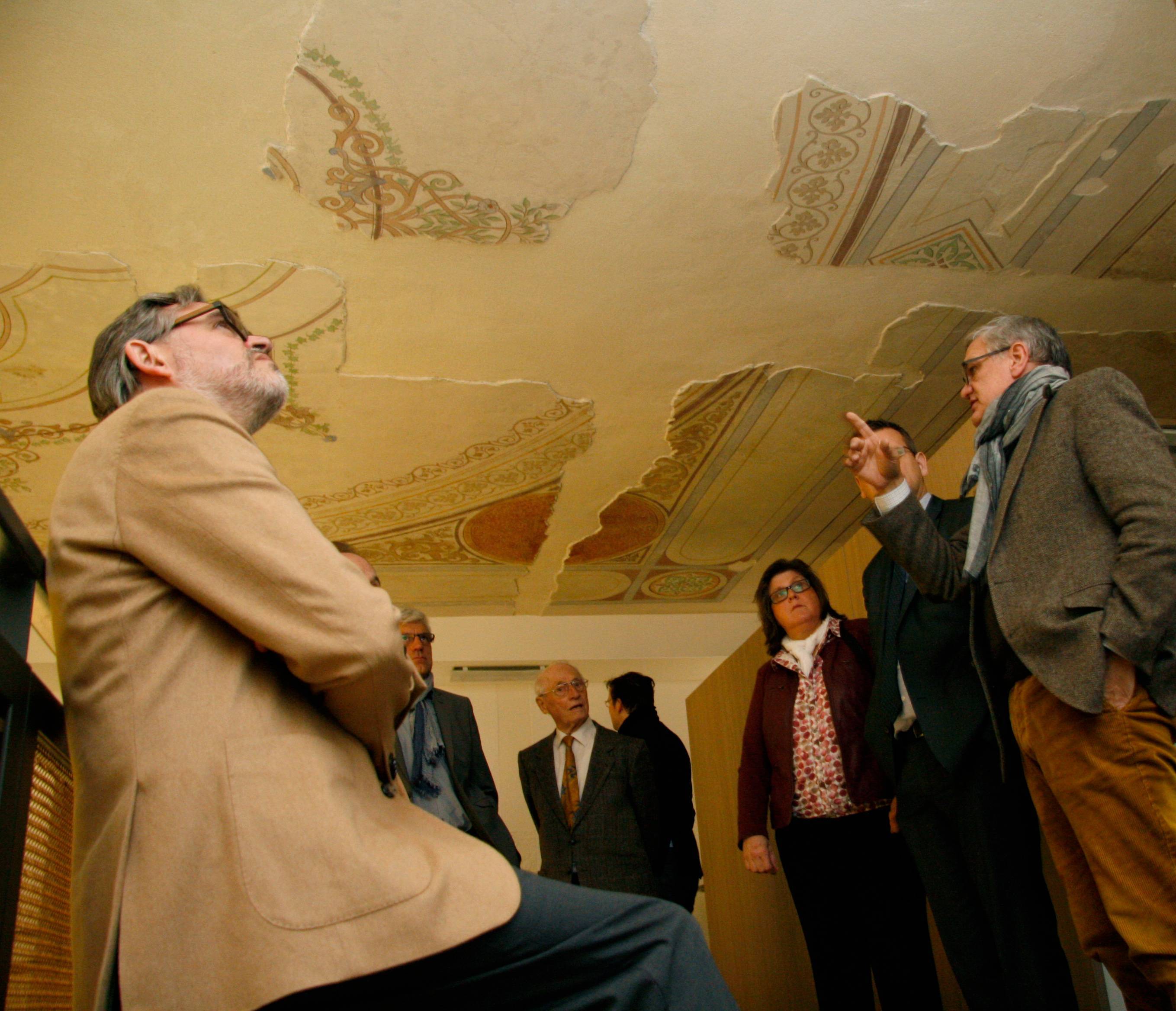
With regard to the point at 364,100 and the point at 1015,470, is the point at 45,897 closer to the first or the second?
the point at 1015,470

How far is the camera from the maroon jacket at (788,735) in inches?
110

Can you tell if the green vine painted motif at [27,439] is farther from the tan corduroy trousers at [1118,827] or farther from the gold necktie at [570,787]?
the tan corduroy trousers at [1118,827]

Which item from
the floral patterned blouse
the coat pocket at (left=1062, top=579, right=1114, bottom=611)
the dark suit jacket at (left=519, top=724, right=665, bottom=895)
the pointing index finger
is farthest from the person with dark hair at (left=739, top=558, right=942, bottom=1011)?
the coat pocket at (left=1062, top=579, right=1114, bottom=611)

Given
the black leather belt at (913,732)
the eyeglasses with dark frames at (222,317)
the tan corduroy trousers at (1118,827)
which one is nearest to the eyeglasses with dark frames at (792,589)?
the black leather belt at (913,732)

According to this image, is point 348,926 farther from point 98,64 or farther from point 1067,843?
point 98,64

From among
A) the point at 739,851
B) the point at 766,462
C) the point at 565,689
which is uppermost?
the point at 766,462

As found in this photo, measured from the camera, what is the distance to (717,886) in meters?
5.57

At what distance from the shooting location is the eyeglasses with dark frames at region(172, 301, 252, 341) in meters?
1.39

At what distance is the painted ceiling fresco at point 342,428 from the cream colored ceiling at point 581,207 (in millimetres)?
21

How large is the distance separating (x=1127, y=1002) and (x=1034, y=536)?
0.85m

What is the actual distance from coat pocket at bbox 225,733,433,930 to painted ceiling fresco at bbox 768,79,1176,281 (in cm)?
304

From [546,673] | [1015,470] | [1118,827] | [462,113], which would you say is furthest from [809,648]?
[462,113]

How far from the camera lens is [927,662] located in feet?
7.86

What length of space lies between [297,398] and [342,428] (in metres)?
0.35
